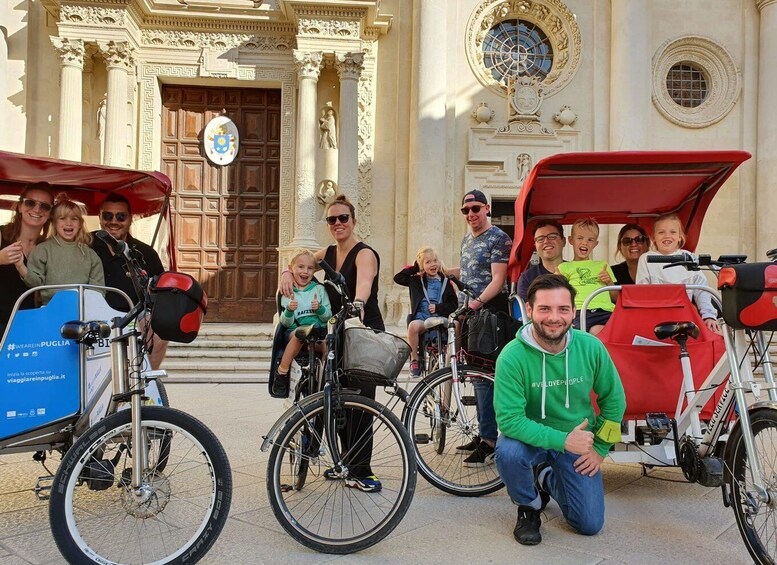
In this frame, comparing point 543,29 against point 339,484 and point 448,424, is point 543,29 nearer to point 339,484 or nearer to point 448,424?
point 448,424

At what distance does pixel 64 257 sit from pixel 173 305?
1253 millimetres

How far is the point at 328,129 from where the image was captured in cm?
1332

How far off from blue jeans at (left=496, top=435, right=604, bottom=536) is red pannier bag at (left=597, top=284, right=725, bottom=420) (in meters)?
0.72

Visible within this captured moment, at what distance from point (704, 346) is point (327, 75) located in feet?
36.1

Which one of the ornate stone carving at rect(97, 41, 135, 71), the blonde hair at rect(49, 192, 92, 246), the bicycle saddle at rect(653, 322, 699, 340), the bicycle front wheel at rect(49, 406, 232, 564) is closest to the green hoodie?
the bicycle saddle at rect(653, 322, 699, 340)

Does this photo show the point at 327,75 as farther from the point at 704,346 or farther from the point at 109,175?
the point at 704,346

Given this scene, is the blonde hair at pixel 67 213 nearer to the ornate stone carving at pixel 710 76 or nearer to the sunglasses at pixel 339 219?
the sunglasses at pixel 339 219

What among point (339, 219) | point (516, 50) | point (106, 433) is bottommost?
point (106, 433)

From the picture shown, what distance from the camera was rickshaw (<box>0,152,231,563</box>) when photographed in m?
2.90

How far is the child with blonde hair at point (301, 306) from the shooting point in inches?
160

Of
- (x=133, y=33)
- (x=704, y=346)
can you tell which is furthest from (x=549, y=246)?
(x=133, y=33)

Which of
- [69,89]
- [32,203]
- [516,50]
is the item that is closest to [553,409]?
[32,203]

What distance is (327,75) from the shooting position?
44.2 feet

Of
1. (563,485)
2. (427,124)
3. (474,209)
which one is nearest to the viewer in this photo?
(563,485)
